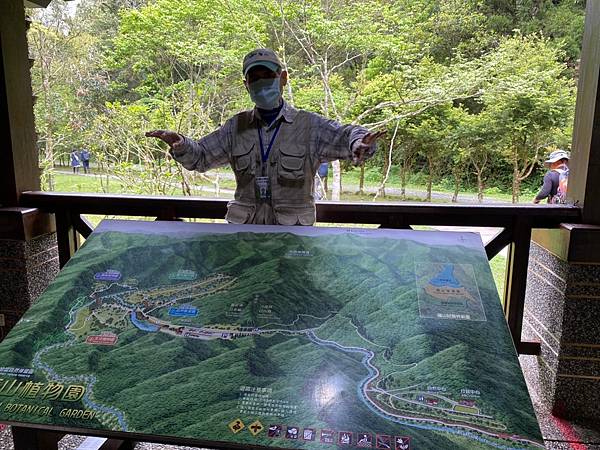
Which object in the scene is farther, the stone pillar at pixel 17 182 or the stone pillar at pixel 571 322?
the stone pillar at pixel 17 182

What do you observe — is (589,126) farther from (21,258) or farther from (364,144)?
(21,258)

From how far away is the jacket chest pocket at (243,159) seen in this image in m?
1.91

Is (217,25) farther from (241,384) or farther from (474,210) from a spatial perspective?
(241,384)

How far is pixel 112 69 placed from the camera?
6.93m

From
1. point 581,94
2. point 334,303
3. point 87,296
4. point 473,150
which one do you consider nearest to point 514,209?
point 581,94

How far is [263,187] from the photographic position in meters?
1.90

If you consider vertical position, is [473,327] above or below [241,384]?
above

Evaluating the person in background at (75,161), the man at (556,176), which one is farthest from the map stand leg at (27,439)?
the person in background at (75,161)

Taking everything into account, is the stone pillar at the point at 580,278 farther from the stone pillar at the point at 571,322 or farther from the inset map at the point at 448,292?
the inset map at the point at 448,292

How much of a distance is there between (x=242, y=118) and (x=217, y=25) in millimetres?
4868

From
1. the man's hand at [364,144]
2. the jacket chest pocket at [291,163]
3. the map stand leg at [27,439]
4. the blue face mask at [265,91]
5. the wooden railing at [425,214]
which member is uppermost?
the blue face mask at [265,91]

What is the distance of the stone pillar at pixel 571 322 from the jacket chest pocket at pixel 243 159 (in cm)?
145

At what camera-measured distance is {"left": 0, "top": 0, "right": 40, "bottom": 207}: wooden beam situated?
242cm

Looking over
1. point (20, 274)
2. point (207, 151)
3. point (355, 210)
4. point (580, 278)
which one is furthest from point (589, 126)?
point (20, 274)
